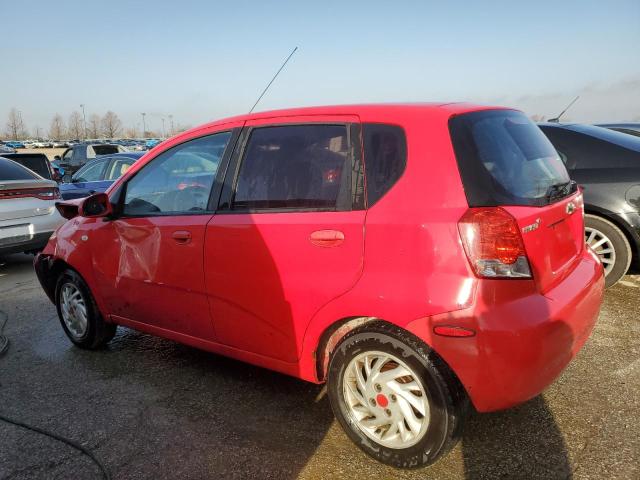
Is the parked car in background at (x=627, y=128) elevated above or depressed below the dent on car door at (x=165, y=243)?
above

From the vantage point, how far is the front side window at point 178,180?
3086mm

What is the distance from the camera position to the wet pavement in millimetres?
2442

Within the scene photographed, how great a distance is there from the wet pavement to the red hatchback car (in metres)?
0.32

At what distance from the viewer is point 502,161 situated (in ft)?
7.71

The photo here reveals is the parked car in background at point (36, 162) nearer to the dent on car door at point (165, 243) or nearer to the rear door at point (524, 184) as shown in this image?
the dent on car door at point (165, 243)

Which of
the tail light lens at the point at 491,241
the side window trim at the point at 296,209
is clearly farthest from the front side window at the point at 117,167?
the tail light lens at the point at 491,241

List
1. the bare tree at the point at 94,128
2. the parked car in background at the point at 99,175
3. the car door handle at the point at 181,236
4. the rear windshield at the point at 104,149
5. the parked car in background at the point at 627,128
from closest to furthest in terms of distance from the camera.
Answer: the car door handle at the point at 181,236, the parked car in background at the point at 627,128, the parked car in background at the point at 99,175, the rear windshield at the point at 104,149, the bare tree at the point at 94,128

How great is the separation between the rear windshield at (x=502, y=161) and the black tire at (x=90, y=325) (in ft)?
9.88

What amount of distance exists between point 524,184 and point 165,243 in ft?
6.96

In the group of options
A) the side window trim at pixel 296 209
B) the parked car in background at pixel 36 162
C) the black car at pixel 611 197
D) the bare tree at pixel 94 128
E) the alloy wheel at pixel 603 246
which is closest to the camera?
the side window trim at pixel 296 209

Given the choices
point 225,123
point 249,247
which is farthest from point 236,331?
point 225,123

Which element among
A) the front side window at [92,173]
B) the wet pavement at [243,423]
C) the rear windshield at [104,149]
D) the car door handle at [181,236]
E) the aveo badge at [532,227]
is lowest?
the wet pavement at [243,423]

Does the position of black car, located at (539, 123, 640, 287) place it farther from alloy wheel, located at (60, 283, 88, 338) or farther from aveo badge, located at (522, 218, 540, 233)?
alloy wheel, located at (60, 283, 88, 338)

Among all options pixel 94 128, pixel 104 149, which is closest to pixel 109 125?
pixel 94 128
